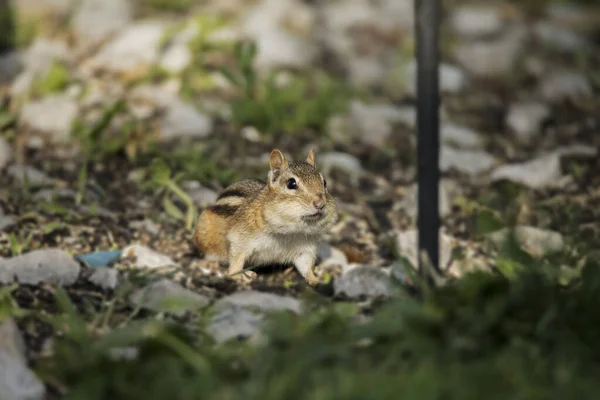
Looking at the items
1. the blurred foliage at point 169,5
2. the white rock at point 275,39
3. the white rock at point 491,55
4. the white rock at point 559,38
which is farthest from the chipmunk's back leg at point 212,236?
the white rock at point 559,38

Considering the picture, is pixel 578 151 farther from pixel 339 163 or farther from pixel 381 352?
pixel 381 352

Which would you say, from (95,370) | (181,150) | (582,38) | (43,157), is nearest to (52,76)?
(43,157)

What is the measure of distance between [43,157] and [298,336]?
3.03m

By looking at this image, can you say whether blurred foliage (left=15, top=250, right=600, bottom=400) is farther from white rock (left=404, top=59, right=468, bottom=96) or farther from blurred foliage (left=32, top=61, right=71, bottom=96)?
white rock (left=404, top=59, right=468, bottom=96)

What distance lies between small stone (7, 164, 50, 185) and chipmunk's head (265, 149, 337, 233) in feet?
4.64

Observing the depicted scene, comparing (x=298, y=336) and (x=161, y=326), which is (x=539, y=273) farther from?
(x=161, y=326)

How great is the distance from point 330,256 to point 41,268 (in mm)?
1342

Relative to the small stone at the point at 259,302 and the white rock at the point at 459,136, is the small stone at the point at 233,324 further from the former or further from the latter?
the white rock at the point at 459,136

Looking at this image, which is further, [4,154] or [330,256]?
[4,154]

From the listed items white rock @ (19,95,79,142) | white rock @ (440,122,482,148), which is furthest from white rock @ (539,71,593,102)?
white rock @ (19,95,79,142)

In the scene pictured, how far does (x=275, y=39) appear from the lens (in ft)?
24.3

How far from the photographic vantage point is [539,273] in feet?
11.2

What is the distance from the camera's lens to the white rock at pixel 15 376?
3.06m

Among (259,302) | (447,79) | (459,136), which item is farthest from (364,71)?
(259,302)
